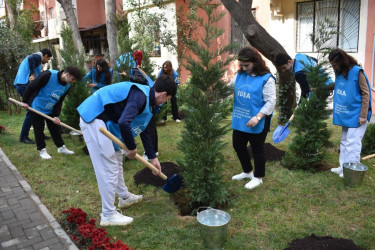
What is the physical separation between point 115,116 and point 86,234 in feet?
3.91

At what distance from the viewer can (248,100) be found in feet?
13.8

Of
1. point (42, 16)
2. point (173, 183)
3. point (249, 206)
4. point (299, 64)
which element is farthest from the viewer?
point (42, 16)

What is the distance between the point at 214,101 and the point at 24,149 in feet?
16.3

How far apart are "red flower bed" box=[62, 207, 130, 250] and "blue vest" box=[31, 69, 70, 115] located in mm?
2698

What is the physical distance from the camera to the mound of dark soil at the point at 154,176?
15.9ft

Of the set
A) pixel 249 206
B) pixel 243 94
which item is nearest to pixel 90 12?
pixel 243 94

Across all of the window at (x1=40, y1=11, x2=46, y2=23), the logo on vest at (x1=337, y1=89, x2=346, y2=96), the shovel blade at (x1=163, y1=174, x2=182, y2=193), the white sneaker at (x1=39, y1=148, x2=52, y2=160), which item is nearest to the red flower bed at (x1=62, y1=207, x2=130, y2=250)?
the shovel blade at (x1=163, y1=174, x2=182, y2=193)

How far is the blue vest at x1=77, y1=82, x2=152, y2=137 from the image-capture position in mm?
3254

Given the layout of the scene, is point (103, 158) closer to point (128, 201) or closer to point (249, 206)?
point (128, 201)

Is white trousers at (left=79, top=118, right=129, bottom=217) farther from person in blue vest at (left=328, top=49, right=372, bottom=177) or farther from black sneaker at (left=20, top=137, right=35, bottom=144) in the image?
black sneaker at (left=20, top=137, right=35, bottom=144)

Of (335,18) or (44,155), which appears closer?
(44,155)

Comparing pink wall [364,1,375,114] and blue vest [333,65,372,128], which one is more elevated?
pink wall [364,1,375,114]

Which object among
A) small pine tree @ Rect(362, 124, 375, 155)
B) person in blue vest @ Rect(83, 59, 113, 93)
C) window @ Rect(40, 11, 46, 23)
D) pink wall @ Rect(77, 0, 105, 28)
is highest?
window @ Rect(40, 11, 46, 23)

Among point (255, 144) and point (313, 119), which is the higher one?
point (313, 119)
